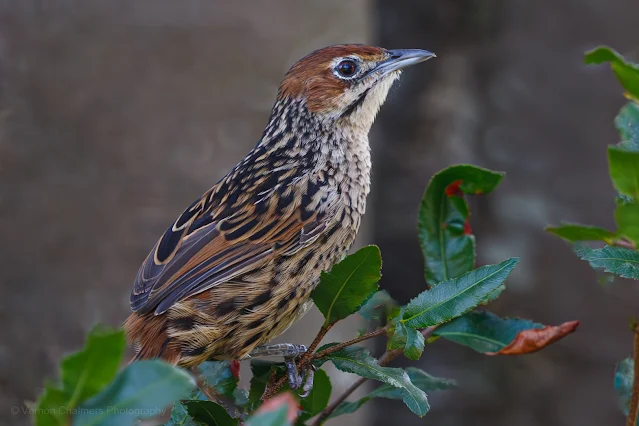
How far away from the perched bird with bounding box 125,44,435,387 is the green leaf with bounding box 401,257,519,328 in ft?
1.54

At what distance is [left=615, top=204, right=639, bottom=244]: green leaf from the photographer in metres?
1.66

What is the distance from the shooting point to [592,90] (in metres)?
5.63

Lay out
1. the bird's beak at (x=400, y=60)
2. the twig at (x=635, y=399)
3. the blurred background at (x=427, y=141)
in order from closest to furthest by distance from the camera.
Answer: the twig at (x=635, y=399), the bird's beak at (x=400, y=60), the blurred background at (x=427, y=141)

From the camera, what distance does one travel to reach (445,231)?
2463 millimetres

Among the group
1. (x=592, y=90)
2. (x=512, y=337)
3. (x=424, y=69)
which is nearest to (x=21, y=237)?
(x=424, y=69)

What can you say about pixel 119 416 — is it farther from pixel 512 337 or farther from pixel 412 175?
pixel 412 175

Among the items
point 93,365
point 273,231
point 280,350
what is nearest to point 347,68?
point 273,231

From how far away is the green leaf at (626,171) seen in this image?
166cm

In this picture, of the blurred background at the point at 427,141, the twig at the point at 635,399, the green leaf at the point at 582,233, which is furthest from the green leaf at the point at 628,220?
the blurred background at the point at 427,141

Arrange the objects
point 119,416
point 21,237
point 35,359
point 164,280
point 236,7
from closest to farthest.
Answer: point 119,416 → point 164,280 → point 35,359 → point 21,237 → point 236,7

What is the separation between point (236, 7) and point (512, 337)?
4.20m

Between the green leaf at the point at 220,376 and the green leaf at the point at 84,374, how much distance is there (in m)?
1.18

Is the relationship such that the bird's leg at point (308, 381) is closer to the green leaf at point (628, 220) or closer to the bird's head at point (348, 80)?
the green leaf at point (628, 220)

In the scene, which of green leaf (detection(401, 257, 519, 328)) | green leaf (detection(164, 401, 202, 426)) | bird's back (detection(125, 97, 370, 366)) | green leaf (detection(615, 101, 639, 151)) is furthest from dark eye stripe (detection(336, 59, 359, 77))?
green leaf (detection(164, 401, 202, 426))
